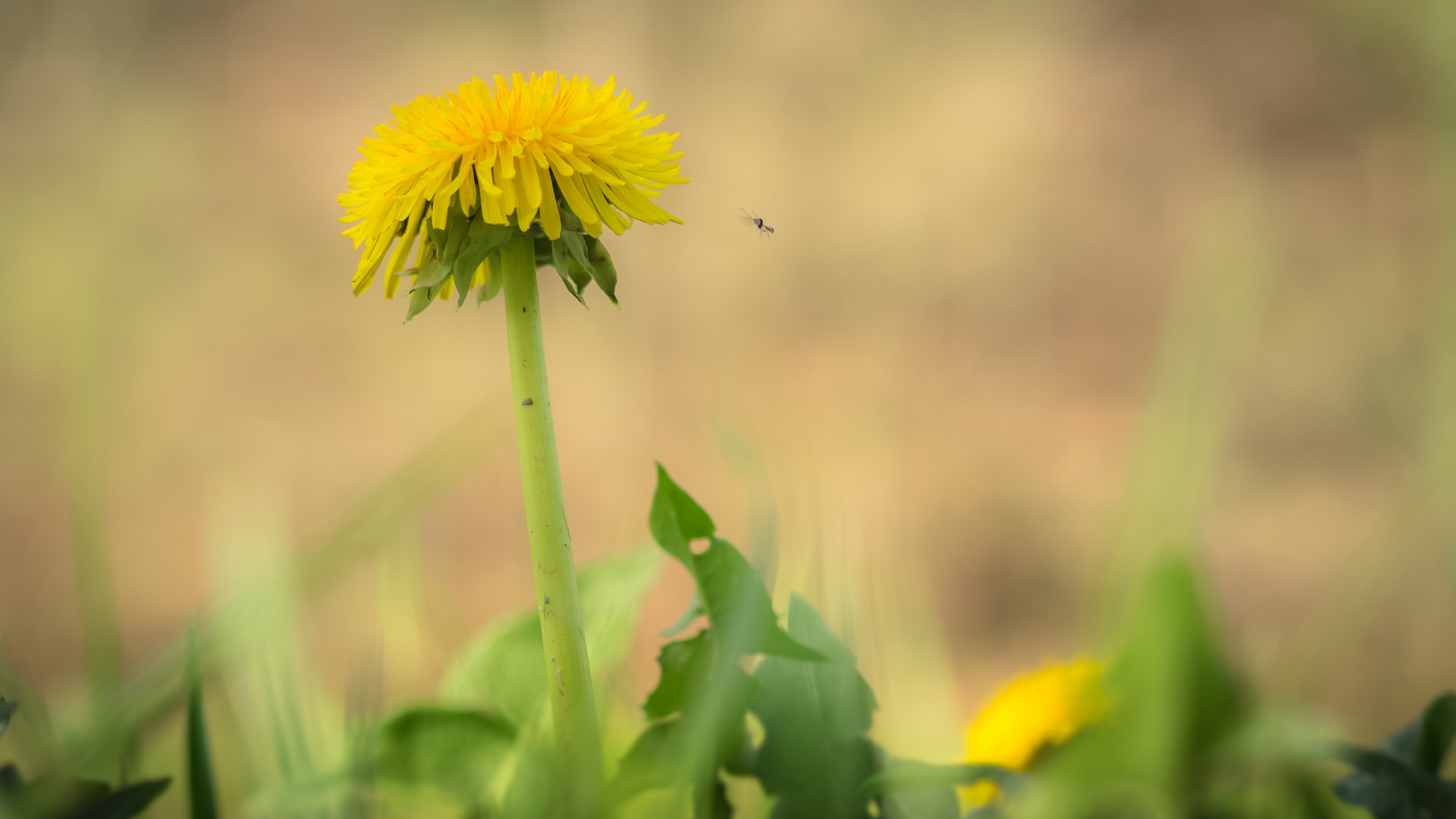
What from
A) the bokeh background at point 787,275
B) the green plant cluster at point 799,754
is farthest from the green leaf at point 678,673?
the bokeh background at point 787,275

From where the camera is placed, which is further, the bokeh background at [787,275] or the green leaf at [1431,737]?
the bokeh background at [787,275]

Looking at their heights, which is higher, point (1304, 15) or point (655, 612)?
point (1304, 15)

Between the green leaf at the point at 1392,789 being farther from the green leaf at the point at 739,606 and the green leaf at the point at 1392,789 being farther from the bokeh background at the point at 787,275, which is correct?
the bokeh background at the point at 787,275

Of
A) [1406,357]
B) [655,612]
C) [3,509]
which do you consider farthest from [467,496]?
[1406,357]

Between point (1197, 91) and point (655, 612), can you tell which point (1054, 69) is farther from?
point (655, 612)

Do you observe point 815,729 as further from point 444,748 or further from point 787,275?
point 787,275

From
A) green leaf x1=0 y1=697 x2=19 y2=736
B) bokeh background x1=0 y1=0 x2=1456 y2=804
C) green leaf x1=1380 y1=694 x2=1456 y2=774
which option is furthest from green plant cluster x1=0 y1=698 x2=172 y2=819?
bokeh background x1=0 y1=0 x2=1456 y2=804

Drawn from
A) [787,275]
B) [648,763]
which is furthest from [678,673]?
[787,275]
